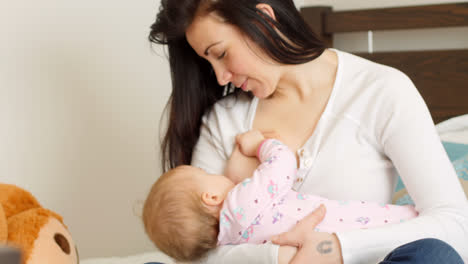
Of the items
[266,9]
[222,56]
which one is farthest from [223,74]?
[266,9]

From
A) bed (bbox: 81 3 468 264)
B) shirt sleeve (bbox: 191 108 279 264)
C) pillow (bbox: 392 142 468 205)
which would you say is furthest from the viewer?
bed (bbox: 81 3 468 264)

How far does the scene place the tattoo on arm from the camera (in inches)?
44.8

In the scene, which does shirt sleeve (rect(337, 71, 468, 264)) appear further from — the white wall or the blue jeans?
the white wall

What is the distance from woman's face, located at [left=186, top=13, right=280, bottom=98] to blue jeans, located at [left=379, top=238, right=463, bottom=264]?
0.54m

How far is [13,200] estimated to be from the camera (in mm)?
1307

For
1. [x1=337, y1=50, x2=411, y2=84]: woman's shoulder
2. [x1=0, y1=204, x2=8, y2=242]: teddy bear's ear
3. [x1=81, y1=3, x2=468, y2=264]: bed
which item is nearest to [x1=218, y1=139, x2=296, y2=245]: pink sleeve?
[x1=337, y1=50, x2=411, y2=84]: woman's shoulder

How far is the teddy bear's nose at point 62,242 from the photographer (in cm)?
131

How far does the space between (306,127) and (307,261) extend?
423 mm

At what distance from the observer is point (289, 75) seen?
145 cm

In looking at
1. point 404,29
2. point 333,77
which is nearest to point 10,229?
point 333,77

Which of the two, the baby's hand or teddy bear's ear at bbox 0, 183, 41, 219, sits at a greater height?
the baby's hand

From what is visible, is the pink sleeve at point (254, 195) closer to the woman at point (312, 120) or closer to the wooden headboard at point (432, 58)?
the woman at point (312, 120)

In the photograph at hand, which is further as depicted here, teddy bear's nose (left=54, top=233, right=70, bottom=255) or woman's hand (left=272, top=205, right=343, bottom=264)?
teddy bear's nose (left=54, top=233, right=70, bottom=255)

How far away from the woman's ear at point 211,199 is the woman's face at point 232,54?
11.7 inches
